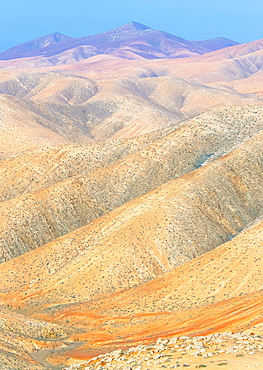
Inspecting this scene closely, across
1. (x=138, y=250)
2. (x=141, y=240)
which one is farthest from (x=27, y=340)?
(x=141, y=240)

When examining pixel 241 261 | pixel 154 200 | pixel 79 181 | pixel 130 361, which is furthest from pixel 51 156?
pixel 130 361

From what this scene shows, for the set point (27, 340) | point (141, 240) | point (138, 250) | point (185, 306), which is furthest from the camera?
point (141, 240)

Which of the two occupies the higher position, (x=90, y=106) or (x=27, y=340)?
(x=90, y=106)

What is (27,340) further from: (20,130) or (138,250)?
(20,130)

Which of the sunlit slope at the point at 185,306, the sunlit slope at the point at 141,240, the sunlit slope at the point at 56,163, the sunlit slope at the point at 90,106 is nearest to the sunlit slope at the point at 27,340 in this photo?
the sunlit slope at the point at 185,306

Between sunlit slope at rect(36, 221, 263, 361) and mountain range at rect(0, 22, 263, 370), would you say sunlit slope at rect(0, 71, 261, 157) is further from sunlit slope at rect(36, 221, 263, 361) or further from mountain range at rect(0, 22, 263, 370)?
sunlit slope at rect(36, 221, 263, 361)

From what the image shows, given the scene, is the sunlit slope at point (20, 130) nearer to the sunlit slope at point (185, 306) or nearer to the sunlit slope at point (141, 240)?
the sunlit slope at point (141, 240)
